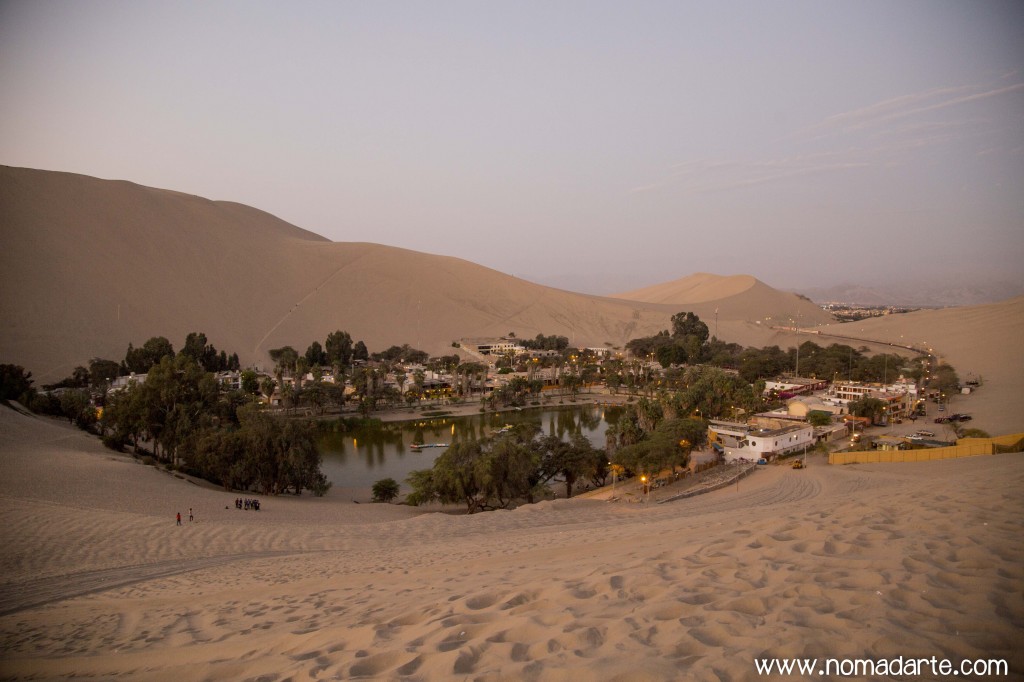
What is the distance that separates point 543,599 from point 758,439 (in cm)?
2138

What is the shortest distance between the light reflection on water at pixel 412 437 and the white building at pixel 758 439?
572cm

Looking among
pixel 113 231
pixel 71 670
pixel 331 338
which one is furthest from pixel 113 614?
pixel 113 231

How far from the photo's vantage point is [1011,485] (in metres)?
6.37

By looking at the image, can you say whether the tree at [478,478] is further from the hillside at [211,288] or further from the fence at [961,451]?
the hillside at [211,288]

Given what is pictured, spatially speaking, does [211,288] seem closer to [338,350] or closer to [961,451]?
[338,350]

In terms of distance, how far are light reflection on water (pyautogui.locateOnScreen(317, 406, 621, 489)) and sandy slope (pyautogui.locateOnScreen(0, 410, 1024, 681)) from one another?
48.1 feet

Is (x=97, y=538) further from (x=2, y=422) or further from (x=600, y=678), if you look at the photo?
(x=2, y=422)

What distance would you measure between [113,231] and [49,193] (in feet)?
27.3

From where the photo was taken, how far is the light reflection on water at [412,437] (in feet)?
78.6

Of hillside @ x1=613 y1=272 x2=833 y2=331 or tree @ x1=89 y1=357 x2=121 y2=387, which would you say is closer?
tree @ x1=89 y1=357 x2=121 y2=387

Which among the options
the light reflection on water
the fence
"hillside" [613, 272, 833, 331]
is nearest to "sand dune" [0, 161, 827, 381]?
"hillside" [613, 272, 833, 331]

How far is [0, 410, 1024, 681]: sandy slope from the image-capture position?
2.95m

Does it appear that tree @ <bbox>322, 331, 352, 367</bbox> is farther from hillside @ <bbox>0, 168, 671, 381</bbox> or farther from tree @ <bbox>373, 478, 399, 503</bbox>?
tree @ <bbox>373, 478, 399, 503</bbox>

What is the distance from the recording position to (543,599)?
390 cm
